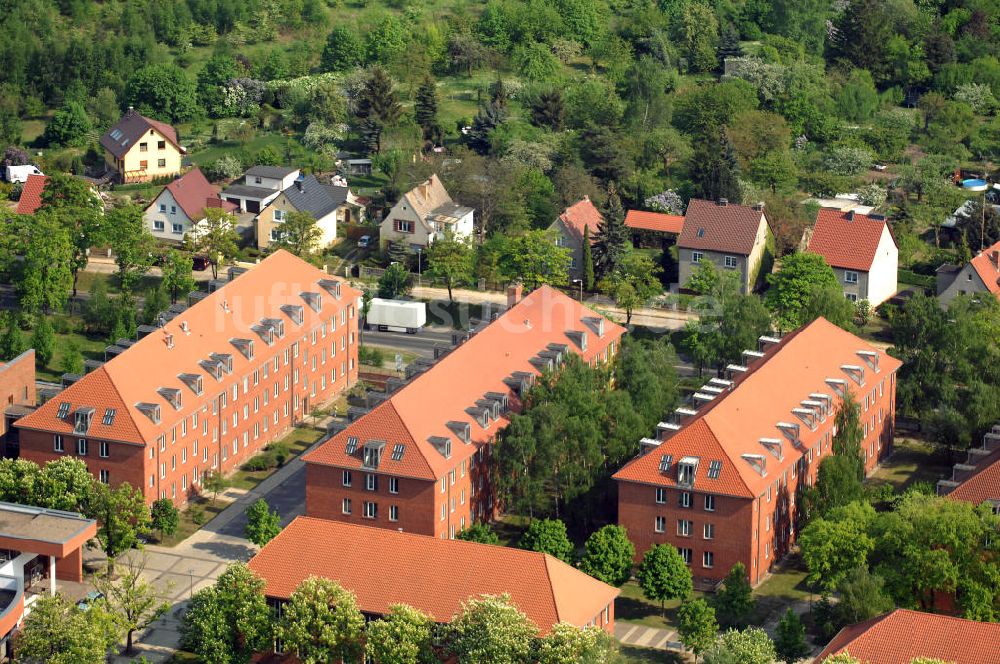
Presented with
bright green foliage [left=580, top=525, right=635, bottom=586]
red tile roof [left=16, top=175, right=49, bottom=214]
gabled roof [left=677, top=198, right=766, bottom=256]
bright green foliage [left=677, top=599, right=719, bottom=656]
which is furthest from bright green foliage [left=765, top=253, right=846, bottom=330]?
red tile roof [left=16, top=175, right=49, bottom=214]

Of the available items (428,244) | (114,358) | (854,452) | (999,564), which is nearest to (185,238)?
(428,244)

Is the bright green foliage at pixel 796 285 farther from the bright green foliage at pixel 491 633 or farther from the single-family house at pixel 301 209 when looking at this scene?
the bright green foliage at pixel 491 633

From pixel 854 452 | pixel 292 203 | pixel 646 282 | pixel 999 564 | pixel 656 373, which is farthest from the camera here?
pixel 292 203

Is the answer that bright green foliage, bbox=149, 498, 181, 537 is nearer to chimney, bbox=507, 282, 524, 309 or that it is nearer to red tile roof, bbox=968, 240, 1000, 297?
chimney, bbox=507, 282, 524, 309

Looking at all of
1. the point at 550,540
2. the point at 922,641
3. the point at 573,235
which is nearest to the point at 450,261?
the point at 573,235

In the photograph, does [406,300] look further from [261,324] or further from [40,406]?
[40,406]

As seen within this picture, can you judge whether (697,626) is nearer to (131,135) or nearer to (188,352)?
(188,352)

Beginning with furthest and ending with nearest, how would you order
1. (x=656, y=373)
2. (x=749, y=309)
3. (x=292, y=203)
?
(x=292, y=203), (x=749, y=309), (x=656, y=373)
